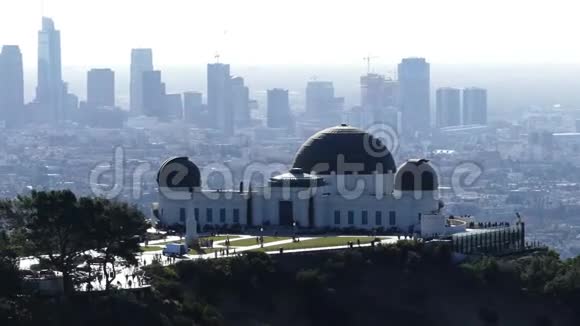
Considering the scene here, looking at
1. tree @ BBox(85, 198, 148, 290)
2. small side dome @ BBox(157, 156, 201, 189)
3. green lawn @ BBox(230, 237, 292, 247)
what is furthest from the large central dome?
tree @ BBox(85, 198, 148, 290)

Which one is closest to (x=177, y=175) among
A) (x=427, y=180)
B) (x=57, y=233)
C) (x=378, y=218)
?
(x=378, y=218)

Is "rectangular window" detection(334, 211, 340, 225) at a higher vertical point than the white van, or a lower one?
higher

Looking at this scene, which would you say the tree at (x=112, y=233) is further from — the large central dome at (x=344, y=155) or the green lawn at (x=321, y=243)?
the large central dome at (x=344, y=155)

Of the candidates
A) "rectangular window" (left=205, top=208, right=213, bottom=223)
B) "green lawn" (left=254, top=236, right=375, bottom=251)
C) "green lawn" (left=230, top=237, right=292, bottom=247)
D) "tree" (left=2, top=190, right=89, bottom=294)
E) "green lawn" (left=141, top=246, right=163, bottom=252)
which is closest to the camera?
"tree" (left=2, top=190, right=89, bottom=294)

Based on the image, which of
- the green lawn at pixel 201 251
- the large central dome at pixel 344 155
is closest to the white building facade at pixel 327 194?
the large central dome at pixel 344 155

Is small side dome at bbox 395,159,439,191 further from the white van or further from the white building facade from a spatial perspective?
the white van

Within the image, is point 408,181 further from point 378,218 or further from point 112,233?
point 112,233
